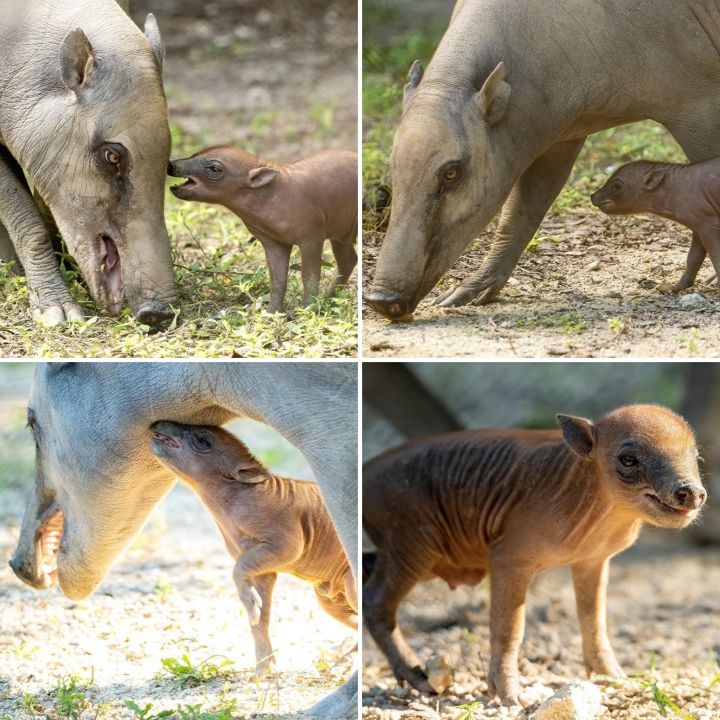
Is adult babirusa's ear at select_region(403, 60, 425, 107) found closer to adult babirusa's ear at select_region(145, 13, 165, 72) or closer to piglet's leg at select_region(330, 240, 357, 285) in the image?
piglet's leg at select_region(330, 240, 357, 285)

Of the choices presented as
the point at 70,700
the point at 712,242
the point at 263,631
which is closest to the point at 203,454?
the point at 263,631

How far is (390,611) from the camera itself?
604 cm

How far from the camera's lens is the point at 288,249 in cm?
657

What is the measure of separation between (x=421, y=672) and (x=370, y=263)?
2.36 m

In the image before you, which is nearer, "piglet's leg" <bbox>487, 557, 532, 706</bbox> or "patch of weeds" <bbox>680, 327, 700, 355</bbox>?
"piglet's leg" <bbox>487, 557, 532, 706</bbox>

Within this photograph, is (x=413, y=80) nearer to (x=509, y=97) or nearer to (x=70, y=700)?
(x=509, y=97)

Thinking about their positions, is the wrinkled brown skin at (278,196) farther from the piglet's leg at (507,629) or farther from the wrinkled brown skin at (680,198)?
the piglet's leg at (507,629)

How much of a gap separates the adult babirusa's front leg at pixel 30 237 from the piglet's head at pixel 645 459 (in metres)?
2.58

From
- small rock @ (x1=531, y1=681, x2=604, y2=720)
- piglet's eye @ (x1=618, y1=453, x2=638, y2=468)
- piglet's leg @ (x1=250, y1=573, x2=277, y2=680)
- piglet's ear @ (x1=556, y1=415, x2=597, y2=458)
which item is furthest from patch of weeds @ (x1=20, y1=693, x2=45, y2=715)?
piglet's eye @ (x1=618, y1=453, x2=638, y2=468)

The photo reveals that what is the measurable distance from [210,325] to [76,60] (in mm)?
1343

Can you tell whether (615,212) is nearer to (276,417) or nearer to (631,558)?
(631,558)

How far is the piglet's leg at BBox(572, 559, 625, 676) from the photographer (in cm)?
580

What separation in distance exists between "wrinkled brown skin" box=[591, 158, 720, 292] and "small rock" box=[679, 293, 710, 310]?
168mm

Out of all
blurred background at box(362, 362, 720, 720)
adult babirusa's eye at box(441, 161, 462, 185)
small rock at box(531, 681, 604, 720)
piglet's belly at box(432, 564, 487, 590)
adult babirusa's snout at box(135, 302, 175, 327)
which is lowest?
blurred background at box(362, 362, 720, 720)
